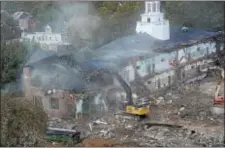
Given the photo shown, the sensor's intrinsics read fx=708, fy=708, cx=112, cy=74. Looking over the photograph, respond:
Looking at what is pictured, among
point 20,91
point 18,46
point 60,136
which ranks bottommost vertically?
point 60,136

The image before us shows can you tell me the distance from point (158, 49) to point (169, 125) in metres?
0.40

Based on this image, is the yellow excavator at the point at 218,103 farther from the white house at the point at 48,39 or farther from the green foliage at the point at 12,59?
the green foliage at the point at 12,59

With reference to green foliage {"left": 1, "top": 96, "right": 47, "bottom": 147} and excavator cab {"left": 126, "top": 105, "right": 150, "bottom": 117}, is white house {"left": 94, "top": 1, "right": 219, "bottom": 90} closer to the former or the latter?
excavator cab {"left": 126, "top": 105, "right": 150, "bottom": 117}

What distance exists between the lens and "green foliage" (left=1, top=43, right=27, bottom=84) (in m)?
3.68

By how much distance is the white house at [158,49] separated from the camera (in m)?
3.65

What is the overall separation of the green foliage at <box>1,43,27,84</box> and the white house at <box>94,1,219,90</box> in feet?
1.34

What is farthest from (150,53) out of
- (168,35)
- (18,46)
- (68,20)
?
(18,46)

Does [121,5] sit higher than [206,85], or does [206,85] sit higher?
[121,5]

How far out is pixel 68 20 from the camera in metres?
3.70

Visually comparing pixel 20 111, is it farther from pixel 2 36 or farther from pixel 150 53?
pixel 150 53

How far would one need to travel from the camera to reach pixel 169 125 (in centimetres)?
371

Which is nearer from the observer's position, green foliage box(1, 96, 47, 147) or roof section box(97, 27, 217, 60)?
green foliage box(1, 96, 47, 147)

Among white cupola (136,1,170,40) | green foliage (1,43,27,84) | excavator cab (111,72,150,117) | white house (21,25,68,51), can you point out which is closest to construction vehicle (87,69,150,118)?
excavator cab (111,72,150,117)

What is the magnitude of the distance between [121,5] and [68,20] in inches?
11.6
